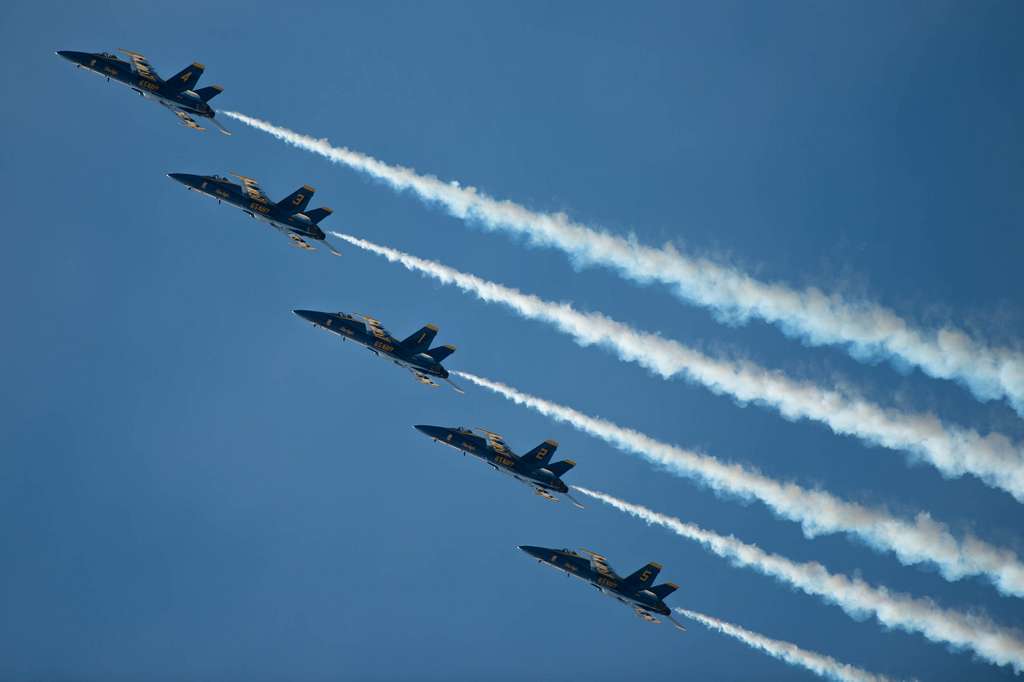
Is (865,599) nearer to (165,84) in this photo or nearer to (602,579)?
(602,579)

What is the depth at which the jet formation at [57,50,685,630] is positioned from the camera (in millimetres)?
91312

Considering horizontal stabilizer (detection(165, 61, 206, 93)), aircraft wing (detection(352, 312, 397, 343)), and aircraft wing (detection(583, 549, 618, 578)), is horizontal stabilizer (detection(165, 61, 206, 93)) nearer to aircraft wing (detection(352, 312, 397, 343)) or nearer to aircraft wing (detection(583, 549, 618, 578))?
aircraft wing (detection(352, 312, 397, 343))

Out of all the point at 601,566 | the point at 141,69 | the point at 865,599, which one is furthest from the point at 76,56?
the point at 865,599

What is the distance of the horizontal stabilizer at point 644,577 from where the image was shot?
91312 millimetres

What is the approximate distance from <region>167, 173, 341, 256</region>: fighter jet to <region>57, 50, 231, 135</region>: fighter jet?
14.6ft

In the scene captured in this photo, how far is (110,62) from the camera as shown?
320ft

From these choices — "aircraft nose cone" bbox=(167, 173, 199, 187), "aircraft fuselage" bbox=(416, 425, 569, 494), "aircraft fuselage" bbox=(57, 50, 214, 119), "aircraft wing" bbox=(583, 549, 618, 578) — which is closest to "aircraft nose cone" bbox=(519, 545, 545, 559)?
"aircraft wing" bbox=(583, 549, 618, 578)

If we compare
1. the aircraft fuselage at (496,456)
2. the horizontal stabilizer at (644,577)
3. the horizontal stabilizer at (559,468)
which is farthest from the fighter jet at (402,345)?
the horizontal stabilizer at (644,577)

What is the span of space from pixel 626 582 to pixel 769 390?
16.3m

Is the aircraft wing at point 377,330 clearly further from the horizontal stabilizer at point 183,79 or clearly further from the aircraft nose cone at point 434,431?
the horizontal stabilizer at point 183,79

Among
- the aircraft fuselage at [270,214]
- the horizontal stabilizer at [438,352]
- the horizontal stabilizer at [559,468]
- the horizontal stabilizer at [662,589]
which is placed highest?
the aircraft fuselage at [270,214]

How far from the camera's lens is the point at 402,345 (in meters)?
94.4

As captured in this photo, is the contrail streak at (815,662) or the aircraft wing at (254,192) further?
the aircraft wing at (254,192)

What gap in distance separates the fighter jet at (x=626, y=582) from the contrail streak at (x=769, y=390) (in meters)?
13.8
